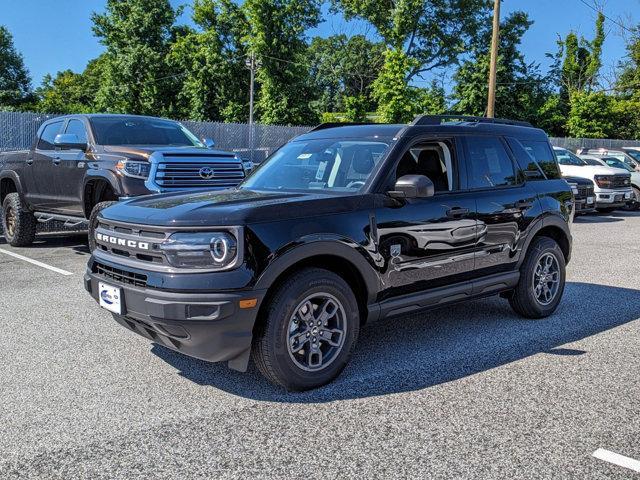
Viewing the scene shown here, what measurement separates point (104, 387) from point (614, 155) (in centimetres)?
2148

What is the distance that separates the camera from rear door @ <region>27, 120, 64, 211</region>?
927 centimetres

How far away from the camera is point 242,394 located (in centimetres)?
403

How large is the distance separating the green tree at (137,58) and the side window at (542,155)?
44.3 meters

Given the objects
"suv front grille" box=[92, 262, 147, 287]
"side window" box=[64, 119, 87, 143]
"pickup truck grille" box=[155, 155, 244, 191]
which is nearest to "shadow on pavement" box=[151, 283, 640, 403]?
"suv front grille" box=[92, 262, 147, 287]

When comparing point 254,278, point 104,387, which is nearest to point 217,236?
point 254,278

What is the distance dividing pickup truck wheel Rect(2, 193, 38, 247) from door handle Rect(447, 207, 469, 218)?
7796 mm

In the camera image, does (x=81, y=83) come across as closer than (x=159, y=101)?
No

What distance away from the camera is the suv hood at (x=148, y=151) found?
8.00m

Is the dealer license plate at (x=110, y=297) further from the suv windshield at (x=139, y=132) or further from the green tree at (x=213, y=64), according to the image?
the green tree at (x=213, y=64)

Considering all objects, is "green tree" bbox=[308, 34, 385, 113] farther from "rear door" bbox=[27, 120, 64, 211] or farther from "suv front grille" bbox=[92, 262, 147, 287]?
"suv front grille" bbox=[92, 262, 147, 287]

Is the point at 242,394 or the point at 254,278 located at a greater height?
the point at 254,278

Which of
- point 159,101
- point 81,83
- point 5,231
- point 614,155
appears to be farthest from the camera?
point 81,83

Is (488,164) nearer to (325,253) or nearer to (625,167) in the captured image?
(325,253)

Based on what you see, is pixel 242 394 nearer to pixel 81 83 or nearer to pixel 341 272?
pixel 341 272
